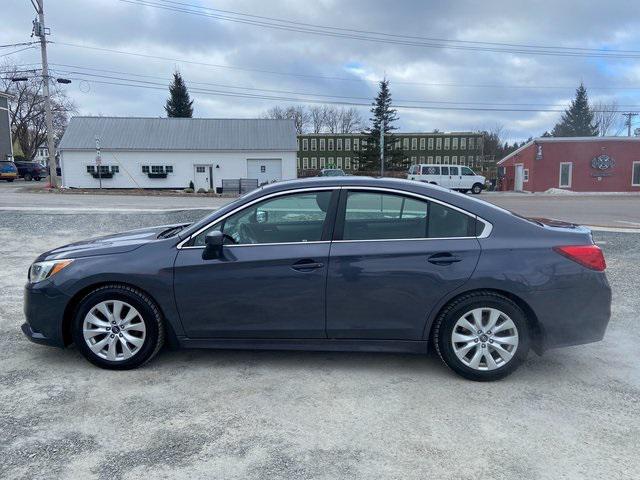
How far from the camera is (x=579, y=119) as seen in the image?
73062 mm

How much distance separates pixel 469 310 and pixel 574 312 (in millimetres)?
802

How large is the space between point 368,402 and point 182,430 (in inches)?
50.7

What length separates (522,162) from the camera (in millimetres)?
40312

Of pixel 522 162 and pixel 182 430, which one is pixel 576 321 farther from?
pixel 522 162

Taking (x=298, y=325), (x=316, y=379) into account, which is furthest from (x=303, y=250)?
(x=316, y=379)

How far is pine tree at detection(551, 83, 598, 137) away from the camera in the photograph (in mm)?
72625

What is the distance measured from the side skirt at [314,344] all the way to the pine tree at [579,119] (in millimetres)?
79309

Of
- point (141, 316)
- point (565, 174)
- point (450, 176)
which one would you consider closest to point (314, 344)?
point (141, 316)

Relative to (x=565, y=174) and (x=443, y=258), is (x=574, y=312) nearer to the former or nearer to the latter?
(x=443, y=258)

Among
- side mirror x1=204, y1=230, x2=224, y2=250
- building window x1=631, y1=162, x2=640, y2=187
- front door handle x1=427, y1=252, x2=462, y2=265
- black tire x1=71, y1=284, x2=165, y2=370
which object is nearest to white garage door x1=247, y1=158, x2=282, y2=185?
building window x1=631, y1=162, x2=640, y2=187

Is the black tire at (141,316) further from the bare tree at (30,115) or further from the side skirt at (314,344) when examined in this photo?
the bare tree at (30,115)

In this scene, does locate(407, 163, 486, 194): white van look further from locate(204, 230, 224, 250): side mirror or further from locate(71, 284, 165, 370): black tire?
locate(71, 284, 165, 370): black tire

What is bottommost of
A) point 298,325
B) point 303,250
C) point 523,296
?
point 298,325

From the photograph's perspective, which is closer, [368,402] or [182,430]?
[182,430]
